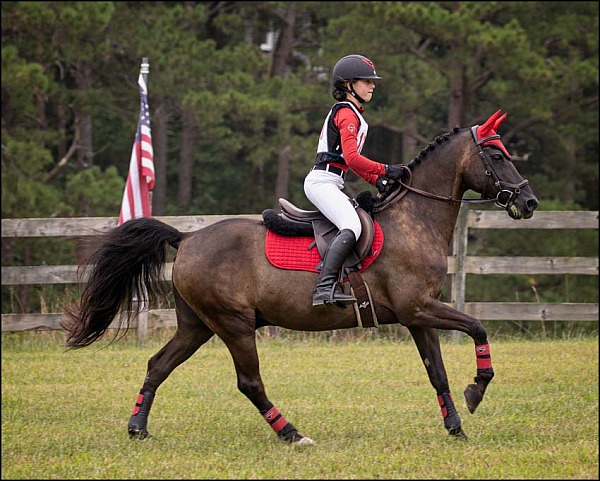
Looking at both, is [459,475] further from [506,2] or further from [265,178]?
[265,178]

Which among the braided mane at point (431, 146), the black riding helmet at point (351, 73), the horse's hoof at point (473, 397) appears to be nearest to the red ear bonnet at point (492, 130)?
the braided mane at point (431, 146)

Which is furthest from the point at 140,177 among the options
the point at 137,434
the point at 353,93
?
the point at 353,93

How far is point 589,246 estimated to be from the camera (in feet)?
77.4

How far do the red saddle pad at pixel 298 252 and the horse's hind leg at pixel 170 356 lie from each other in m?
0.89

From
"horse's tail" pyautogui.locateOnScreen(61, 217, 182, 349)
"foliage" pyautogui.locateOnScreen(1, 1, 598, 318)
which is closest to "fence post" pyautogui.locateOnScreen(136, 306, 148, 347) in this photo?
"horse's tail" pyautogui.locateOnScreen(61, 217, 182, 349)

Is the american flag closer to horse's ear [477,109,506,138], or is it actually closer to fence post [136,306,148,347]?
fence post [136,306,148,347]

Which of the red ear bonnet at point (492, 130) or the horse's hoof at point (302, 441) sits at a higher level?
the red ear bonnet at point (492, 130)

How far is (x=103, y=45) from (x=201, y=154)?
8914 millimetres

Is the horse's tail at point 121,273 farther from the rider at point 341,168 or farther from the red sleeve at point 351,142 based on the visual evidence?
the red sleeve at point 351,142

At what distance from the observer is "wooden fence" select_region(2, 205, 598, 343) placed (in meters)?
12.2

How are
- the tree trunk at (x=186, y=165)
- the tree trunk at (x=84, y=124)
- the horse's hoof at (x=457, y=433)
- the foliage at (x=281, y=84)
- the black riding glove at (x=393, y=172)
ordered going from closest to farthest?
the horse's hoof at (x=457, y=433) < the black riding glove at (x=393, y=172) < the foliage at (x=281, y=84) < the tree trunk at (x=84, y=124) < the tree trunk at (x=186, y=165)

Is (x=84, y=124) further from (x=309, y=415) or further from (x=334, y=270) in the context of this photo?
(x=334, y=270)

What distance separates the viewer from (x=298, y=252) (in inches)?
288

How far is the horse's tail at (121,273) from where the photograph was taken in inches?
306
